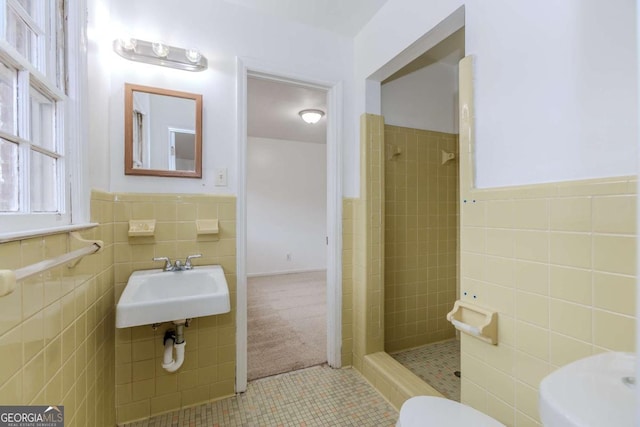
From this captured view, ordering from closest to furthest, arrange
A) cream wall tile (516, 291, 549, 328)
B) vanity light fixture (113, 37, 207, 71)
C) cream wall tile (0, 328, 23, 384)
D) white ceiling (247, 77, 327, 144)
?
1. cream wall tile (0, 328, 23, 384)
2. cream wall tile (516, 291, 549, 328)
3. vanity light fixture (113, 37, 207, 71)
4. white ceiling (247, 77, 327, 144)

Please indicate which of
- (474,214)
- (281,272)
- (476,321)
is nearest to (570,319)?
(476,321)

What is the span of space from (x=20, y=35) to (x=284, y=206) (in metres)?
4.05

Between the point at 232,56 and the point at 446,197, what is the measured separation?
6.43 feet

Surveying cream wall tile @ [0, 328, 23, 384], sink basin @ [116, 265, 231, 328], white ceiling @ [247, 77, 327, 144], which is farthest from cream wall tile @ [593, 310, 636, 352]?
white ceiling @ [247, 77, 327, 144]

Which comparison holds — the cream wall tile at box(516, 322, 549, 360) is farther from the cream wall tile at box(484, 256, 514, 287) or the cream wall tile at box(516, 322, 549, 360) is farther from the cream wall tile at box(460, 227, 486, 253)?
the cream wall tile at box(460, 227, 486, 253)

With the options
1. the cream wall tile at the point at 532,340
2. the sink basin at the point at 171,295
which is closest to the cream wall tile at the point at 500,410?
the cream wall tile at the point at 532,340

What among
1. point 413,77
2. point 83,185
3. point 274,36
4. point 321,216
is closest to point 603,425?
point 83,185

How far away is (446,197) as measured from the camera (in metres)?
2.33

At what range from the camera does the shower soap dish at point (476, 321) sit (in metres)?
1.05

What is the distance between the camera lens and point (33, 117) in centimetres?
84

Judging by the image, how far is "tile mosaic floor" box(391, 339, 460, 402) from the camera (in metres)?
1.78

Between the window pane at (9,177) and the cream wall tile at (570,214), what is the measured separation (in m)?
1.57

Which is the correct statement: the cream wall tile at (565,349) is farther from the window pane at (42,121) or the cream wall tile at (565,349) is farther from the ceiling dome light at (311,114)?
the ceiling dome light at (311,114)

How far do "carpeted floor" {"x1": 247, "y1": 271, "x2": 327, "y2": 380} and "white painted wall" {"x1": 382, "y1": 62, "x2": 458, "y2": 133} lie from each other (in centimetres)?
195
